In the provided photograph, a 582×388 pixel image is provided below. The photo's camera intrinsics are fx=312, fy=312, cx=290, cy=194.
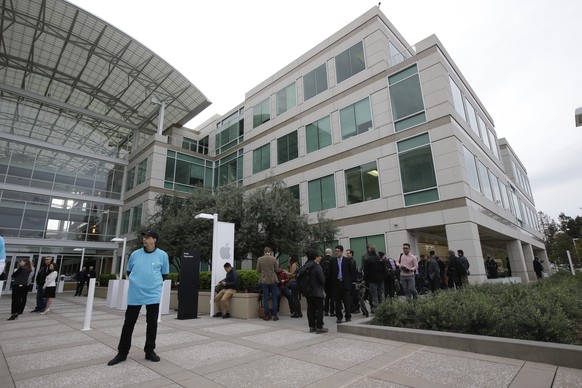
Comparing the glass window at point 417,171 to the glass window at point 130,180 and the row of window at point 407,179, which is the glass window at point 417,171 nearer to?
the row of window at point 407,179

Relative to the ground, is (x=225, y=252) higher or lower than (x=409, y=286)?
higher

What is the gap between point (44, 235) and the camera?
26.3m

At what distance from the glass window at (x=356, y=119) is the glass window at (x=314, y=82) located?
3315 millimetres

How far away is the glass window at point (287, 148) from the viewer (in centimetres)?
2418

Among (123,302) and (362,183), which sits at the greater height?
(362,183)

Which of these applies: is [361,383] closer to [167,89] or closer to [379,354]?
[379,354]

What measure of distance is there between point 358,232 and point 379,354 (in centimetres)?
1382

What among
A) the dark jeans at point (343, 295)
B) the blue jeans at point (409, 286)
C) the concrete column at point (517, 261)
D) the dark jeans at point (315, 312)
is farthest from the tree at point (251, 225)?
the concrete column at point (517, 261)

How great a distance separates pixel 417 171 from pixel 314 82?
11.3 metres

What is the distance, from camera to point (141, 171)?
3006 centimetres

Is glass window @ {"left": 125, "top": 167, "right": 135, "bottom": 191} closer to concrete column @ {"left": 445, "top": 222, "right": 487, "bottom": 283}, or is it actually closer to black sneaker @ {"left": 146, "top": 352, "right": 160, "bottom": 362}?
concrete column @ {"left": 445, "top": 222, "right": 487, "bottom": 283}

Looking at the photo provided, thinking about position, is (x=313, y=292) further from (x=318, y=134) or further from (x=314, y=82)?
(x=314, y=82)

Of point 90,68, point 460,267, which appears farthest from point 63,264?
point 460,267

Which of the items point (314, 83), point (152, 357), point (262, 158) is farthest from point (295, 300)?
point (314, 83)
